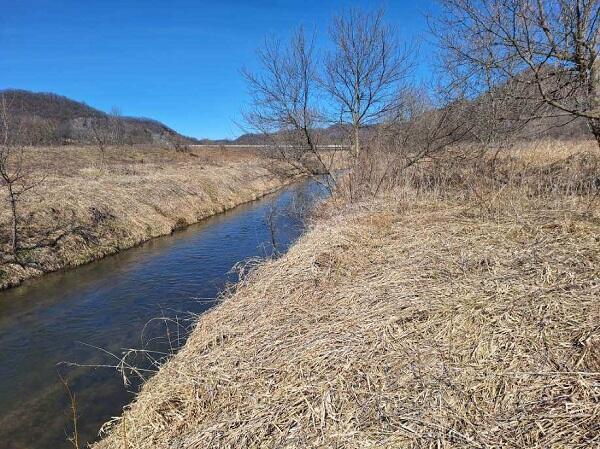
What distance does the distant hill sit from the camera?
17.7 metres

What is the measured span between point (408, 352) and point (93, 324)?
712 centimetres

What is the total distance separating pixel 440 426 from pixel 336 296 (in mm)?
2359

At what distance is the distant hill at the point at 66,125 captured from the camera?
1773 centimetres

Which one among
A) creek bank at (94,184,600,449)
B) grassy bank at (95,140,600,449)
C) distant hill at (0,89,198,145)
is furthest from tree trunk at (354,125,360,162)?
distant hill at (0,89,198,145)

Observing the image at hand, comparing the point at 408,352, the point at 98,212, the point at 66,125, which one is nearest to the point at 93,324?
the point at 408,352

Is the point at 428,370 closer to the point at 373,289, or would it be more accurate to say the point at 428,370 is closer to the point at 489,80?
the point at 373,289

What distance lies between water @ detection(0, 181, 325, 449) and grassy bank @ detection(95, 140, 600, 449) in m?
1.14

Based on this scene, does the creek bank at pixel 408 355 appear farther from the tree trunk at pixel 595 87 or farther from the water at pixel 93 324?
the tree trunk at pixel 595 87

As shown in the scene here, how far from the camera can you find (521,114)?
28.7ft

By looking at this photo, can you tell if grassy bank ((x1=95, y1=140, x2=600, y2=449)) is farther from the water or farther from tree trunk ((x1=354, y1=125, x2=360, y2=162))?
tree trunk ((x1=354, y1=125, x2=360, y2=162))

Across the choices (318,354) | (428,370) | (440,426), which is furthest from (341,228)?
(440,426)

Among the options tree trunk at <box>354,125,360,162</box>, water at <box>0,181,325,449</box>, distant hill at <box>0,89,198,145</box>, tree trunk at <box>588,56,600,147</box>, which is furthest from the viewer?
distant hill at <box>0,89,198,145</box>

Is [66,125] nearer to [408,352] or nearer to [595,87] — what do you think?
[595,87]

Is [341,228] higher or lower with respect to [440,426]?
higher
